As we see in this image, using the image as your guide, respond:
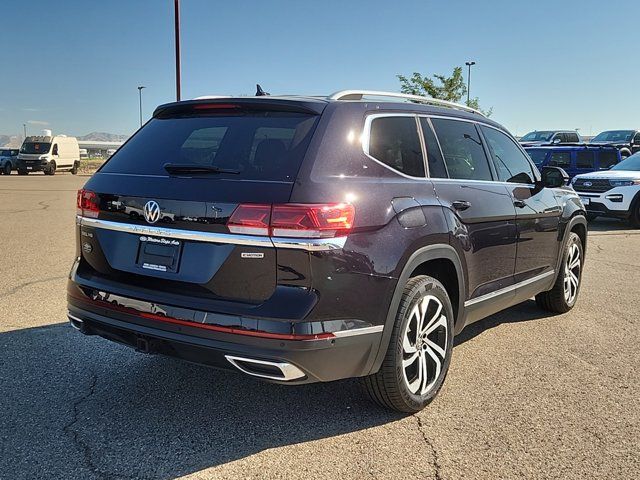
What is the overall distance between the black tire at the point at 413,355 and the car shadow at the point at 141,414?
0.51 feet

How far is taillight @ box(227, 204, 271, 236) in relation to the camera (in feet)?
9.16

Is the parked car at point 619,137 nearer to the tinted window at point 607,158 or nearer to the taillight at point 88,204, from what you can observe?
the tinted window at point 607,158

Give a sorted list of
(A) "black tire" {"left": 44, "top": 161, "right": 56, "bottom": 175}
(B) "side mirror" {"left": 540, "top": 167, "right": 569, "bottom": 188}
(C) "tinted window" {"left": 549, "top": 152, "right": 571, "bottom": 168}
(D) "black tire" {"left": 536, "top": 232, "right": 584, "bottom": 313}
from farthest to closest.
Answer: (A) "black tire" {"left": 44, "top": 161, "right": 56, "bottom": 175}, (C) "tinted window" {"left": 549, "top": 152, "right": 571, "bottom": 168}, (D) "black tire" {"left": 536, "top": 232, "right": 584, "bottom": 313}, (B) "side mirror" {"left": 540, "top": 167, "right": 569, "bottom": 188}

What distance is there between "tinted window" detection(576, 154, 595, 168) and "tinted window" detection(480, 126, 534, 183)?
12.1m

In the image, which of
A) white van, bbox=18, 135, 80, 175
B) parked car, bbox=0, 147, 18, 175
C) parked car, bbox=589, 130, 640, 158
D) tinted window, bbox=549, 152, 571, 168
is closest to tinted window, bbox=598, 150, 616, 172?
tinted window, bbox=549, 152, 571, 168

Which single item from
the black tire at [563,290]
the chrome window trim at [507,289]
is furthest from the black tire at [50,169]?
the chrome window trim at [507,289]

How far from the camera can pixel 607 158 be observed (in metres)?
16.2

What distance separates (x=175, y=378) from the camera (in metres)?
3.96

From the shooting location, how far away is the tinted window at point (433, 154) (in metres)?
3.76

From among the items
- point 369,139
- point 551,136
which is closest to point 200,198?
point 369,139

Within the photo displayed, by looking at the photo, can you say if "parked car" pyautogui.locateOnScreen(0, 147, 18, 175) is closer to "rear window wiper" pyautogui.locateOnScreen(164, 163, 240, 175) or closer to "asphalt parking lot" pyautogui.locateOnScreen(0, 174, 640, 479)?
"asphalt parking lot" pyautogui.locateOnScreen(0, 174, 640, 479)

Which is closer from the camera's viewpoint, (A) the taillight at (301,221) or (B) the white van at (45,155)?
(A) the taillight at (301,221)

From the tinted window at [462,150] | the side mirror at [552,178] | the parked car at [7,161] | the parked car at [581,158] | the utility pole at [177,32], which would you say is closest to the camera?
the tinted window at [462,150]

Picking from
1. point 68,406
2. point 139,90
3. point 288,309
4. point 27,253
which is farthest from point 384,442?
point 139,90
